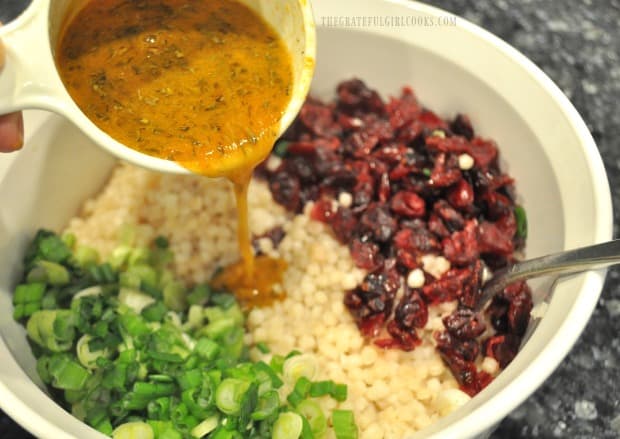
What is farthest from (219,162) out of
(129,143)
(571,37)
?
(571,37)

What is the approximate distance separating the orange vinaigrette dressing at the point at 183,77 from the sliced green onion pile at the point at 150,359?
66 centimetres

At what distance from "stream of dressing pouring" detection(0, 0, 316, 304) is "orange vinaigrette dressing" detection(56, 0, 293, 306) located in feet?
A: 0.08

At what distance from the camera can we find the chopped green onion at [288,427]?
196cm

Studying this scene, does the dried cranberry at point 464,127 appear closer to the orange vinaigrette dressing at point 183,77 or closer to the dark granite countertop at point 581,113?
the dark granite countertop at point 581,113

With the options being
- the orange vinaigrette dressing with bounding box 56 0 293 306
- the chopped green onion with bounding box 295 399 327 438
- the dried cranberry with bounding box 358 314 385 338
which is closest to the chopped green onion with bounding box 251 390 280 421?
the chopped green onion with bounding box 295 399 327 438

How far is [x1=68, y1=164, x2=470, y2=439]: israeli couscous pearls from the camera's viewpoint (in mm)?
2244

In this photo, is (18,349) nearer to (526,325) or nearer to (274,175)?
(274,175)

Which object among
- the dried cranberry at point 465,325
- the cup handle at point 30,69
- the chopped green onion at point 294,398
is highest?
the cup handle at point 30,69

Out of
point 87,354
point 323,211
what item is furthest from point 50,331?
point 323,211

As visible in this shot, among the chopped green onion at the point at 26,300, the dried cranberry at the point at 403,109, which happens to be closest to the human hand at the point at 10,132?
the chopped green onion at the point at 26,300

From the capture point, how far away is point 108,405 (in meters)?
2.11

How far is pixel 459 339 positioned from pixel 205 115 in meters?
1.17

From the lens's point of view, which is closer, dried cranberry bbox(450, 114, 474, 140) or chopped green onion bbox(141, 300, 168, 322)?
chopped green onion bbox(141, 300, 168, 322)

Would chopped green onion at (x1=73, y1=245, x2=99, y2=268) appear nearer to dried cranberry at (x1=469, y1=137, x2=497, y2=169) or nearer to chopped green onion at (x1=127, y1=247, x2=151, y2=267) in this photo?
chopped green onion at (x1=127, y1=247, x2=151, y2=267)
